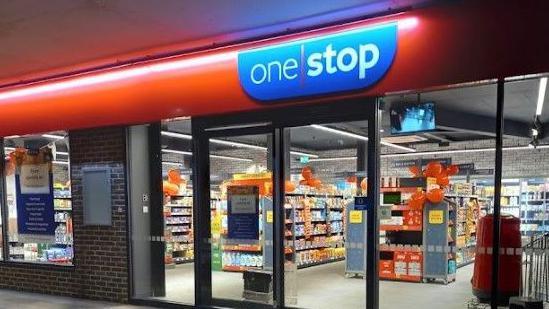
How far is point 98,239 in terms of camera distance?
703 cm

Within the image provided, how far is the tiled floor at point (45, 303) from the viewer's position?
6.68m

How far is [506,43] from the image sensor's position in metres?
4.25

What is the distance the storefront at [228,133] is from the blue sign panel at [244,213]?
0.02m

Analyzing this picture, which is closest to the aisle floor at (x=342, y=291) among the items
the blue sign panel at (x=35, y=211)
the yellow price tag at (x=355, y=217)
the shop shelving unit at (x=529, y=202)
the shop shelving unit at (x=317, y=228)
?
the shop shelving unit at (x=317, y=228)

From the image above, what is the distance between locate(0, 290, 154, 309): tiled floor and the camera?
6.68 m

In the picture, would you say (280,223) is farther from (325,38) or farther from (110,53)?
(110,53)

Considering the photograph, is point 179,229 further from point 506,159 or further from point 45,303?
point 506,159

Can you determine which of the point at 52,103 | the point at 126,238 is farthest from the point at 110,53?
the point at 126,238

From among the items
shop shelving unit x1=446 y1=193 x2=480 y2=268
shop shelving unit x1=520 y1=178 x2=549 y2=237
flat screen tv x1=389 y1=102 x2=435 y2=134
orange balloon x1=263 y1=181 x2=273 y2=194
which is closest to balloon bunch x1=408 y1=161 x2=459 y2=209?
shop shelving unit x1=446 y1=193 x2=480 y2=268

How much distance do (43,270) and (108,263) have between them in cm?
154

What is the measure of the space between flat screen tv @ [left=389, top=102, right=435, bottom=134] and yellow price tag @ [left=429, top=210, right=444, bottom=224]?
1767mm

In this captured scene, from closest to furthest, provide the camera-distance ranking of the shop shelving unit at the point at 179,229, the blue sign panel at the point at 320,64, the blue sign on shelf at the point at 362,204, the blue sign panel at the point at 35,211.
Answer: the blue sign panel at the point at 320,64, the blue sign on shelf at the point at 362,204, the blue sign panel at the point at 35,211, the shop shelving unit at the point at 179,229

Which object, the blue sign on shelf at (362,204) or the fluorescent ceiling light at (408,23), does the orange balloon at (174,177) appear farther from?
the fluorescent ceiling light at (408,23)

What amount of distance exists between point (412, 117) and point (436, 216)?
2.09 metres
